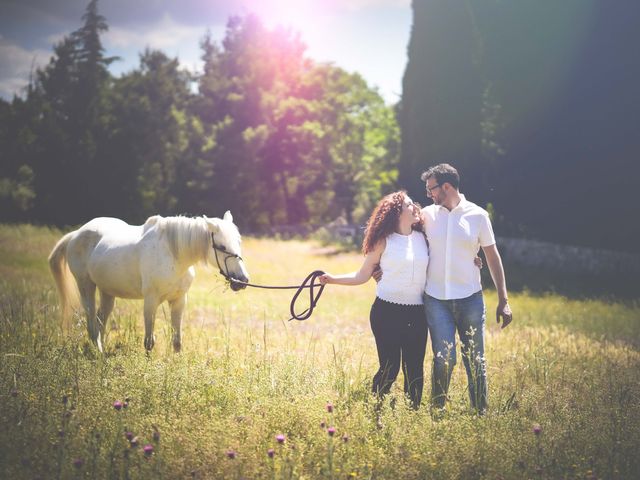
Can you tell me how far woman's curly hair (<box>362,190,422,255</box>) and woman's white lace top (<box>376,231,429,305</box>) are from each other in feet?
0.32

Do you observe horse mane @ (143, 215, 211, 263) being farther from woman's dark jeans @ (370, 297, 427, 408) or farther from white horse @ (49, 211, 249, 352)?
woman's dark jeans @ (370, 297, 427, 408)

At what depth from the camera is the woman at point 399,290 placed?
450 centimetres

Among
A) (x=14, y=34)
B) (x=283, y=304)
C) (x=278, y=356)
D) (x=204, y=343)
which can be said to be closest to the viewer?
(x=278, y=356)

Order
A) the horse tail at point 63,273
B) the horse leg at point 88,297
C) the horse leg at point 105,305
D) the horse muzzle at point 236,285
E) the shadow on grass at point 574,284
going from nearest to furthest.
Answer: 1. the horse muzzle at point 236,285
2. the horse leg at point 88,297
3. the horse leg at point 105,305
4. the horse tail at point 63,273
5. the shadow on grass at point 574,284

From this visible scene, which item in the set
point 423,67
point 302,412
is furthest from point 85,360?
point 423,67

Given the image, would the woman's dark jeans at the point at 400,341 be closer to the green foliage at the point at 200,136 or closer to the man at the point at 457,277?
the man at the point at 457,277

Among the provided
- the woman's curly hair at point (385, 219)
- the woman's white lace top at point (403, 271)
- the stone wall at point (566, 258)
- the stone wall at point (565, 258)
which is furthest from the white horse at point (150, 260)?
the stone wall at point (566, 258)

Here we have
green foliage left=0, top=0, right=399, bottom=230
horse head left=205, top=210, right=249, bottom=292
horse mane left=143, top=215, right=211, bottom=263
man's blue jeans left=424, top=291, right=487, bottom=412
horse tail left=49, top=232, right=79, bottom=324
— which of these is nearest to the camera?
man's blue jeans left=424, top=291, right=487, bottom=412

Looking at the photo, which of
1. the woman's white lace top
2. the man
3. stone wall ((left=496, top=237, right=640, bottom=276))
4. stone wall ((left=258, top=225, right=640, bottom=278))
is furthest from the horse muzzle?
stone wall ((left=496, top=237, right=640, bottom=276))

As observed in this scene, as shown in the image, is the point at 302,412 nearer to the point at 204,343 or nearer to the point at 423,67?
the point at 204,343

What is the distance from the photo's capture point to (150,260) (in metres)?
6.16

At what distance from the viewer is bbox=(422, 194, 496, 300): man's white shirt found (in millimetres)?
4430

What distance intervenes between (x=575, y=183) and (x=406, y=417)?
603 inches

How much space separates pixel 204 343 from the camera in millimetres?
6688
